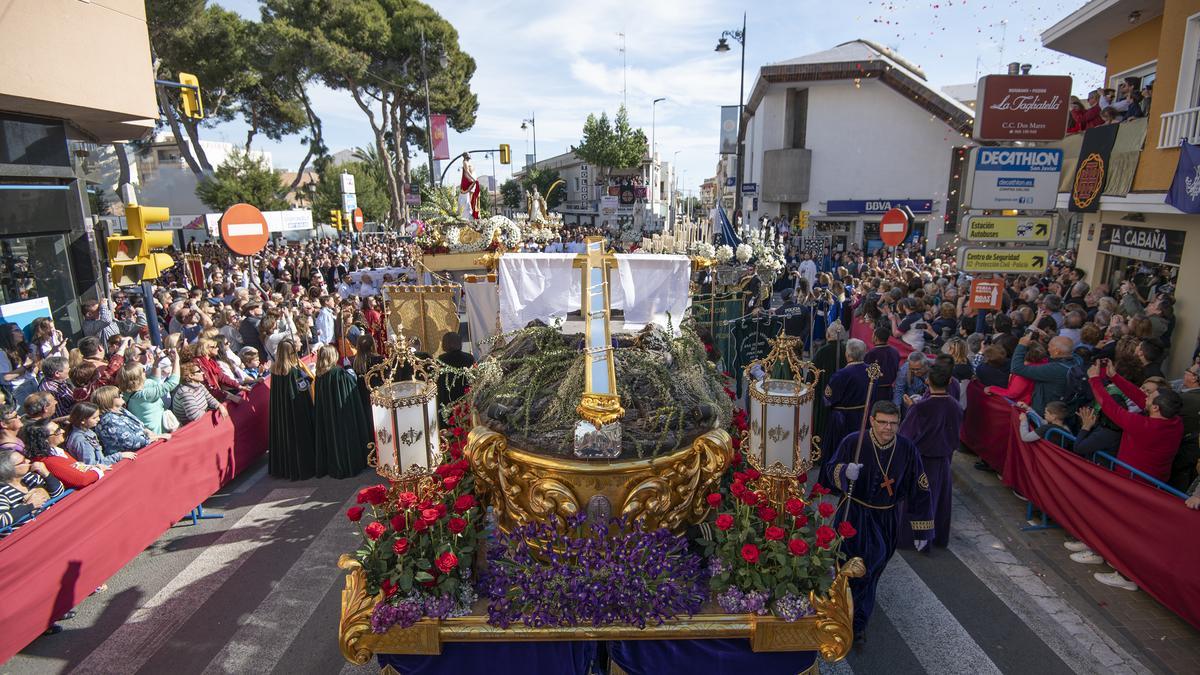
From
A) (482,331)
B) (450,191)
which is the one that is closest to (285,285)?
(450,191)

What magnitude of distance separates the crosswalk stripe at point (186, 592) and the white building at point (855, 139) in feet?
83.2

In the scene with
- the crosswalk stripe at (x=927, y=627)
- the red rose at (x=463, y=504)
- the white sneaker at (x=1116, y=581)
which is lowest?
the crosswalk stripe at (x=927, y=627)

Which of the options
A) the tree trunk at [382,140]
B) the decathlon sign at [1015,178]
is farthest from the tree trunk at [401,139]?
the decathlon sign at [1015,178]

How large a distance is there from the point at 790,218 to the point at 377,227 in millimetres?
28047

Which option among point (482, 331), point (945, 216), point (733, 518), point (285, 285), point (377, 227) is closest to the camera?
point (733, 518)

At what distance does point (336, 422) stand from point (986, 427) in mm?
7446

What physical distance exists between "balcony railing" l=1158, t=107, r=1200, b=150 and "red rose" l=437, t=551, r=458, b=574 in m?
10.3

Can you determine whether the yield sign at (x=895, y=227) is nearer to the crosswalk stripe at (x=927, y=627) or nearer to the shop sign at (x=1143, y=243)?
the shop sign at (x=1143, y=243)

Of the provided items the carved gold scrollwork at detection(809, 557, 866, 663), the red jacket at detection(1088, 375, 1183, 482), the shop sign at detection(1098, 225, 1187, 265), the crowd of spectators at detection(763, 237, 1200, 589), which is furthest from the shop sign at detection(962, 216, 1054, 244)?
the carved gold scrollwork at detection(809, 557, 866, 663)

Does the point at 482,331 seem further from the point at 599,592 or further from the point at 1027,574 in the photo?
the point at 1027,574

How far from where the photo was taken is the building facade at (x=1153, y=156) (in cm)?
860

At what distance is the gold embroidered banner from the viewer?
9.93 m

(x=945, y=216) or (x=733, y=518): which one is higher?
(x=945, y=216)

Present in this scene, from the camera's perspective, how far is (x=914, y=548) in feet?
18.3
